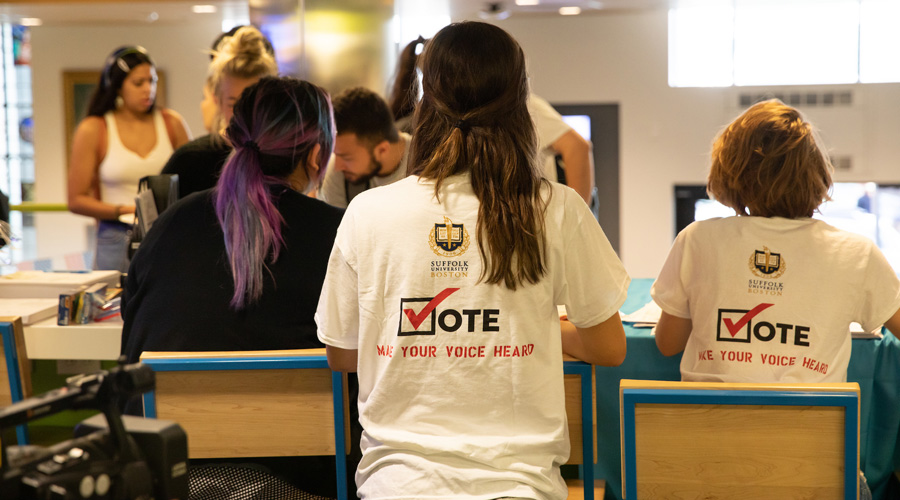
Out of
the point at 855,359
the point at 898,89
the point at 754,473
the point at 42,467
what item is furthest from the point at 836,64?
the point at 42,467

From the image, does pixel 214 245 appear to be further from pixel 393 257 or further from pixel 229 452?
pixel 393 257

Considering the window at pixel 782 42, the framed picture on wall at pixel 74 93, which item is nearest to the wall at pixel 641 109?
the window at pixel 782 42

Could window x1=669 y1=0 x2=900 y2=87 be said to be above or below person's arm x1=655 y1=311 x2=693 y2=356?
above

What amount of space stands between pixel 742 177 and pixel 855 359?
0.54 meters

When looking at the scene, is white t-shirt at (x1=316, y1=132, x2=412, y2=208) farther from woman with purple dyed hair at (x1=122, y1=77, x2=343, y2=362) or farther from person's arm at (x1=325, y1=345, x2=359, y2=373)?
person's arm at (x1=325, y1=345, x2=359, y2=373)

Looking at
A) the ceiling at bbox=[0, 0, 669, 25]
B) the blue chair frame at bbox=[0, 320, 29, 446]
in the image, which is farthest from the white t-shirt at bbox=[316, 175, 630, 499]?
the ceiling at bbox=[0, 0, 669, 25]

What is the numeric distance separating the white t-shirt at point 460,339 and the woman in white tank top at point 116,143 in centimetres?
218

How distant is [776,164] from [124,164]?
2483mm

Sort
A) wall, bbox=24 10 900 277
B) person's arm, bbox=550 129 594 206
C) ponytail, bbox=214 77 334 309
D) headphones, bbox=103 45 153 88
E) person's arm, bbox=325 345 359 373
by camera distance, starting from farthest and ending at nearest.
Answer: wall, bbox=24 10 900 277
headphones, bbox=103 45 153 88
person's arm, bbox=550 129 594 206
ponytail, bbox=214 77 334 309
person's arm, bbox=325 345 359 373

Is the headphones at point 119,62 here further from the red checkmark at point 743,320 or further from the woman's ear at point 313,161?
the red checkmark at point 743,320

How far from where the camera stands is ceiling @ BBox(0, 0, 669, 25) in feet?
23.0

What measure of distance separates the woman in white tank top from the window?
18.3 ft

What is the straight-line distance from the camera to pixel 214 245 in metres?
1.60

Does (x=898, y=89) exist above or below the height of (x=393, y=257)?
above
